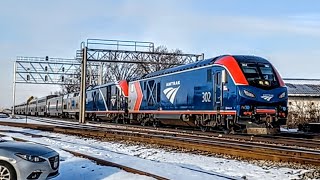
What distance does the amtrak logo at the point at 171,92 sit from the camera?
24.4 meters

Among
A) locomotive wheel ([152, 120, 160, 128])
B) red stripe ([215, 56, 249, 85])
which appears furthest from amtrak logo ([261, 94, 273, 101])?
locomotive wheel ([152, 120, 160, 128])

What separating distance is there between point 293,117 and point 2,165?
31.6 metres

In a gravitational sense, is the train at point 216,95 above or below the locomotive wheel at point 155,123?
above

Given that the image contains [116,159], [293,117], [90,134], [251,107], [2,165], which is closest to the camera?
[2,165]

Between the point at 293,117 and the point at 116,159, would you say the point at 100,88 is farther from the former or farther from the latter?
the point at 116,159

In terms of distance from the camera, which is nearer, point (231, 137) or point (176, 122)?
point (231, 137)

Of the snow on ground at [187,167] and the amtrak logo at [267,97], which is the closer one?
the snow on ground at [187,167]

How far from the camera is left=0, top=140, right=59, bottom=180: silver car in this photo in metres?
7.62

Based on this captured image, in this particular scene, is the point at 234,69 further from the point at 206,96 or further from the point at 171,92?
the point at 171,92

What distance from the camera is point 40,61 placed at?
63.2m

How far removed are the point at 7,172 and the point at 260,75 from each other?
43.3ft

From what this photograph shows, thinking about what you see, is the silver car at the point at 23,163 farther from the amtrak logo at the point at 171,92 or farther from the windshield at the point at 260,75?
the amtrak logo at the point at 171,92

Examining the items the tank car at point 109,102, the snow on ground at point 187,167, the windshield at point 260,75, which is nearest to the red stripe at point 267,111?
the windshield at point 260,75

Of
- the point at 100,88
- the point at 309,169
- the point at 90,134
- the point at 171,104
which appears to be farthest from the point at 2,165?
the point at 100,88
